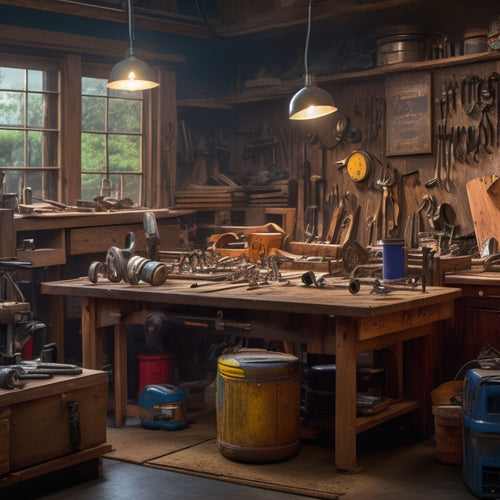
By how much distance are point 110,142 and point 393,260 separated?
11.0ft

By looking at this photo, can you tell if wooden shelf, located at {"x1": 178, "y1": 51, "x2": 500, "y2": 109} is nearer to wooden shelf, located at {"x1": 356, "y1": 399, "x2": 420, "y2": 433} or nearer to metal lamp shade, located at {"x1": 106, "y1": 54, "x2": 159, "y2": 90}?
metal lamp shade, located at {"x1": 106, "y1": 54, "x2": 159, "y2": 90}

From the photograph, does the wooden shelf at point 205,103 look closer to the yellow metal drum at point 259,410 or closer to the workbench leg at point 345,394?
the yellow metal drum at point 259,410

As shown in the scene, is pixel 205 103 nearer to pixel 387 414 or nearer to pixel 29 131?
pixel 29 131

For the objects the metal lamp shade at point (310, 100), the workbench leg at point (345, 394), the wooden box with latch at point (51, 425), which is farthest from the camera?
the metal lamp shade at point (310, 100)

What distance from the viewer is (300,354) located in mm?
5738

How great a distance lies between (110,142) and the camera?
7473 mm

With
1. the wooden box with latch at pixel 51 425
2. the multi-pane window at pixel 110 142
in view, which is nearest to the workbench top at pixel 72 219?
the multi-pane window at pixel 110 142

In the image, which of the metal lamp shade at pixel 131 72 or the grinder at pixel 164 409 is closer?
the grinder at pixel 164 409

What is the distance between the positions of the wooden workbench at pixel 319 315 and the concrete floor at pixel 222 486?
0.23 metres

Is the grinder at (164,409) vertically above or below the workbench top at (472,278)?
below

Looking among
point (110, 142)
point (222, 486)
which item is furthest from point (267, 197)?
point (222, 486)

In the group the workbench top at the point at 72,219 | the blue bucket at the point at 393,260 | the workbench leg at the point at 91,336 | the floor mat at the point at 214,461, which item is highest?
the workbench top at the point at 72,219

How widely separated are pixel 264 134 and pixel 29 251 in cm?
296

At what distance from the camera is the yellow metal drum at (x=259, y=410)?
4.52 meters
